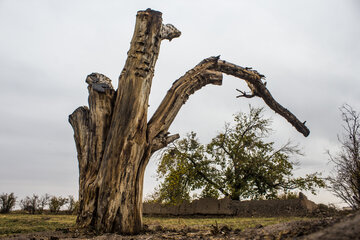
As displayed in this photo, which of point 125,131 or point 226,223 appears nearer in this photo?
point 125,131

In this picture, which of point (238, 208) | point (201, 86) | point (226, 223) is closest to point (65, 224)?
point (226, 223)

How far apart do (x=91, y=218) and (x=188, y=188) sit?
879 centimetres

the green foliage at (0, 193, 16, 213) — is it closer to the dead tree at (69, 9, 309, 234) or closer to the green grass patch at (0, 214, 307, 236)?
the green grass patch at (0, 214, 307, 236)

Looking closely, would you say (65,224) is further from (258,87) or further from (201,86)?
(258,87)

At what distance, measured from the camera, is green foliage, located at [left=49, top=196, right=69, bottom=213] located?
12352 millimetres

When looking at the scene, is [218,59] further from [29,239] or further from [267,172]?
[267,172]

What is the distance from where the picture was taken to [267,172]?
1201cm

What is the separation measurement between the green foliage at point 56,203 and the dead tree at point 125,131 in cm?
912

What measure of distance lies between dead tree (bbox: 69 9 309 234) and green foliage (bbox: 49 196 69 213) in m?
9.12

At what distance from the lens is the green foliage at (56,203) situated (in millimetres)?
12352

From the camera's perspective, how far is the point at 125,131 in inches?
169

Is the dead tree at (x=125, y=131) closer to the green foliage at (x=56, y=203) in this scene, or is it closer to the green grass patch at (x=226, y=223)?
the green grass patch at (x=226, y=223)

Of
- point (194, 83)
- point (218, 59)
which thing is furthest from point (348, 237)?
point (218, 59)

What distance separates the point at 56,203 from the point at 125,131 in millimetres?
10277
